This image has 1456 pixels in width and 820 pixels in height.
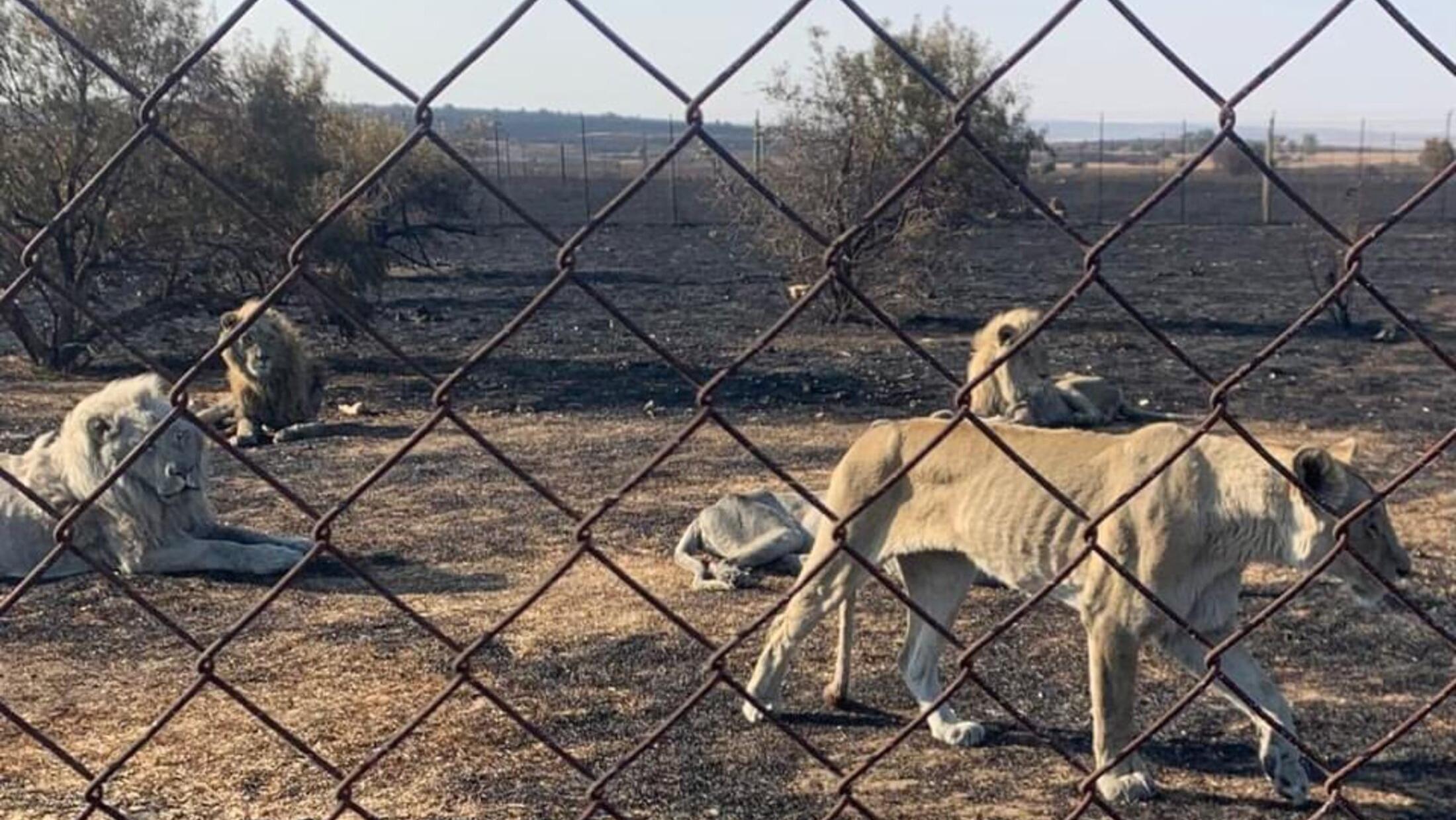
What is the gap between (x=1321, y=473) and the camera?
15.8 ft

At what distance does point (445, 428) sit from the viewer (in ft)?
46.7

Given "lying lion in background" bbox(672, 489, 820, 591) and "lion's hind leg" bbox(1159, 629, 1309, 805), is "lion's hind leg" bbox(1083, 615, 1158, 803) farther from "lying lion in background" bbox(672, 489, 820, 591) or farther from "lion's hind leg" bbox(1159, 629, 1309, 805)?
"lying lion in background" bbox(672, 489, 820, 591)

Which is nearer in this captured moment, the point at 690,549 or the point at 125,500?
the point at 125,500

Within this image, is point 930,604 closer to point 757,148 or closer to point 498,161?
point 757,148

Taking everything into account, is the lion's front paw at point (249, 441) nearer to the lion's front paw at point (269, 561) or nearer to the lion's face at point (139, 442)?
the lion's face at point (139, 442)

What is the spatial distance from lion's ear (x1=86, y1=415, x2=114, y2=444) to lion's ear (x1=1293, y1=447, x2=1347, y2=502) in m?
6.31

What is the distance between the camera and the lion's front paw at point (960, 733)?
243 inches

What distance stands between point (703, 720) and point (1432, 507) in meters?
6.22

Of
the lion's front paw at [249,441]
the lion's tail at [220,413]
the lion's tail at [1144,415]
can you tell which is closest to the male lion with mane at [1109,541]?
the lion's front paw at [249,441]

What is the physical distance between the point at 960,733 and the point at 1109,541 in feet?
3.48

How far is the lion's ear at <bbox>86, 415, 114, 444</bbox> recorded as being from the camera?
27.8 ft

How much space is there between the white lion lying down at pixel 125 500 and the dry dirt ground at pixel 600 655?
19 centimetres

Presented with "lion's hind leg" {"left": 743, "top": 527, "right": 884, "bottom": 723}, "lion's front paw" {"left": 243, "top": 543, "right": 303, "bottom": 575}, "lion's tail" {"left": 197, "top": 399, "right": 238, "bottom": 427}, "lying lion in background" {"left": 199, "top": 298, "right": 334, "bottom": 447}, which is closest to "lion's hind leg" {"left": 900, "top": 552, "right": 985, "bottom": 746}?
"lion's hind leg" {"left": 743, "top": 527, "right": 884, "bottom": 723}

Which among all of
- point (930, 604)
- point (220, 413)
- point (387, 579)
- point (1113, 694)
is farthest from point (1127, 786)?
point (220, 413)
